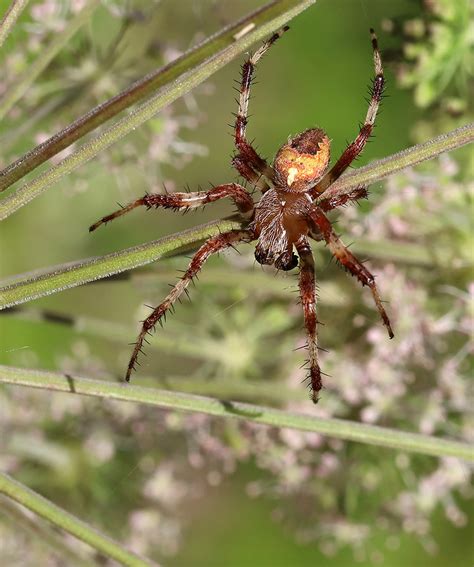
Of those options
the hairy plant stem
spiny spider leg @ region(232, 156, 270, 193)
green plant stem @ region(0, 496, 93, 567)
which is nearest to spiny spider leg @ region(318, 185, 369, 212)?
spiny spider leg @ region(232, 156, 270, 193)

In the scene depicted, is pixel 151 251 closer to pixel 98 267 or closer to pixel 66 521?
pixel 98 267

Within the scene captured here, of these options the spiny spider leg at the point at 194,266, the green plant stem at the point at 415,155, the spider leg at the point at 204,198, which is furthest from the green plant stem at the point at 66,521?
the green plant stem at the point at 415,155

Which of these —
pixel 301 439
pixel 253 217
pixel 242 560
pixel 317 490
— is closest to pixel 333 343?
pixel 301 439

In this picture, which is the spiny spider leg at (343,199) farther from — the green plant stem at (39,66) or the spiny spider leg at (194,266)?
the green plant stem at (39,66)

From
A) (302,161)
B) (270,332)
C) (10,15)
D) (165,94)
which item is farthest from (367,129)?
(270,332)

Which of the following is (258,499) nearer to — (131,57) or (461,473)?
(461,473)
